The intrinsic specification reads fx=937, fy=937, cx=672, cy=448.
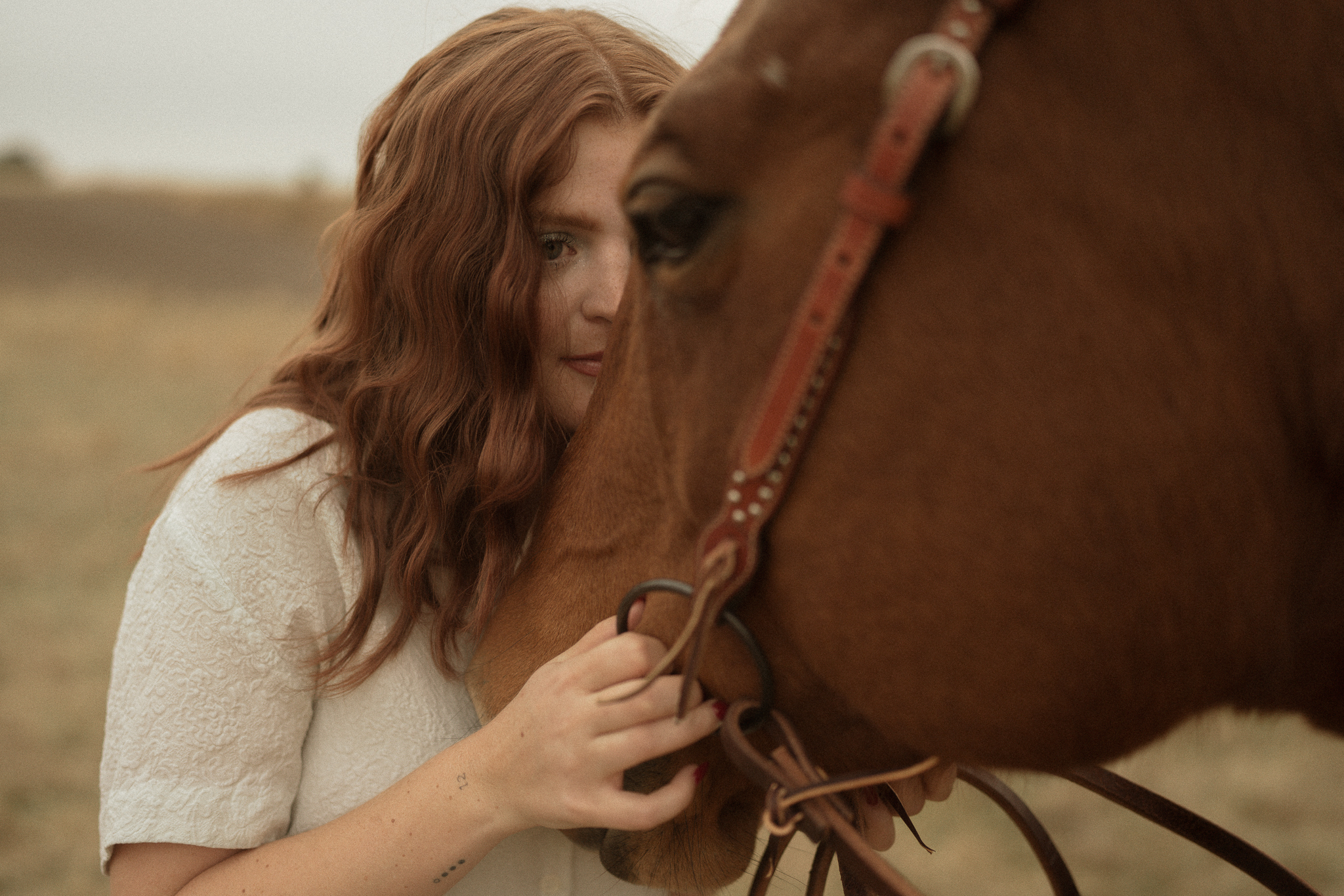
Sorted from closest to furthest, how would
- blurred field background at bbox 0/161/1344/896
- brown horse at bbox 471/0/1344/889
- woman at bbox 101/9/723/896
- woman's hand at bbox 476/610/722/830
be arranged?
brown horse at bbox 471/0/1344/889 < woman's hand at bbox 476/610/722/830 < woman at bbox 101/9/723/896 < blurred field background at bbox 0/161/1344/896

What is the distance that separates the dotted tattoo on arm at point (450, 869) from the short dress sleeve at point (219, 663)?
25 cm

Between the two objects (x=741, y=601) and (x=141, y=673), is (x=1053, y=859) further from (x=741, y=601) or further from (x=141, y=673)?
(x=141, y=673)

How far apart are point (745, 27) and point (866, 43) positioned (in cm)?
12

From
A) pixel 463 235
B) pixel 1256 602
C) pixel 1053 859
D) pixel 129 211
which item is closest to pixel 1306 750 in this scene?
pixel 1053 859

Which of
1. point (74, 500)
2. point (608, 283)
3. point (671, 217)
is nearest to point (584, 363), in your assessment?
point (608, 283)

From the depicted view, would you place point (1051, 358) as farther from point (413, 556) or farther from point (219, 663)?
point (219, 663)

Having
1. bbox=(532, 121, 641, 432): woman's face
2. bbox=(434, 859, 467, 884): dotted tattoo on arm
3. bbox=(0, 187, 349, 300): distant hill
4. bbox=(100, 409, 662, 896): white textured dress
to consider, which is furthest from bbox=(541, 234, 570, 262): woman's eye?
bbox=(0, 187, 349, 300): distant hill

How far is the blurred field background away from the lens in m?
2.91

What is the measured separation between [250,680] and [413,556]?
9.9 inches

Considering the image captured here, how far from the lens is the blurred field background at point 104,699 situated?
2.91 metres

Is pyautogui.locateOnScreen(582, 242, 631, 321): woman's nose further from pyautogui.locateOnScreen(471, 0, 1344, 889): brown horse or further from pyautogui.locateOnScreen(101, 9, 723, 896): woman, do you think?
pyautogui.locateOnScreen(471, 0, 1344, 889): brown horse

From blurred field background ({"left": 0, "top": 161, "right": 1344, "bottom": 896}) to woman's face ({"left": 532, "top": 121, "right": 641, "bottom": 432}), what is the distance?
0.54 meters

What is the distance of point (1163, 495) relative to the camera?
2.47 ft

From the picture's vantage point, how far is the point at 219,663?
1188 millimetres
